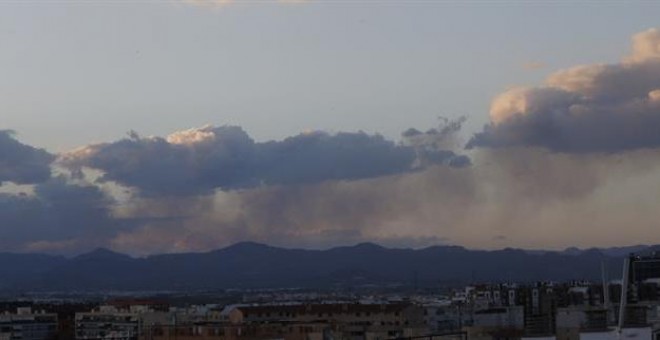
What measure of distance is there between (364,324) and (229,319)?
1240 cm

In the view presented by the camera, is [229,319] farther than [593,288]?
No

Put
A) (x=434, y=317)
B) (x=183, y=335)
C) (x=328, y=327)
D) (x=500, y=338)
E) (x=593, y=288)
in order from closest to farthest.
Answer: (x=500, y=338) < (x=183, y=335) < (x=328, y=327) < (x=434, y=317) < (x=593, y=288)

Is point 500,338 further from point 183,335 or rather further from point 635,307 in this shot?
point 183,335

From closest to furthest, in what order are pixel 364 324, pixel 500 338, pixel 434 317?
pixel 500 338 → pixel 364 324 → pixel 434 317

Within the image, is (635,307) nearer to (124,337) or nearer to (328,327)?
(328,327)

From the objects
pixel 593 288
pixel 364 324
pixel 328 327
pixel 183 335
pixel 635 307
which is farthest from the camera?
pixel 593 288

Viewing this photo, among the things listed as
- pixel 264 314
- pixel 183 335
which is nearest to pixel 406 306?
pixel 264 314

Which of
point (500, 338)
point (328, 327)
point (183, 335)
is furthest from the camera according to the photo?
point (328, 327)

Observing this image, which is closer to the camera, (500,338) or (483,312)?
(500,338)

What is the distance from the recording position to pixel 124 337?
321 feet

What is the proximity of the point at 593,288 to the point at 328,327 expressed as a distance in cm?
4571

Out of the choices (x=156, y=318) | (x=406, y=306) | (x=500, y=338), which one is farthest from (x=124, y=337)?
(x=500, y=338)

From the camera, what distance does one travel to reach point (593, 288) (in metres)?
131

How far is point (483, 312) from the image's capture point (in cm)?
11112
